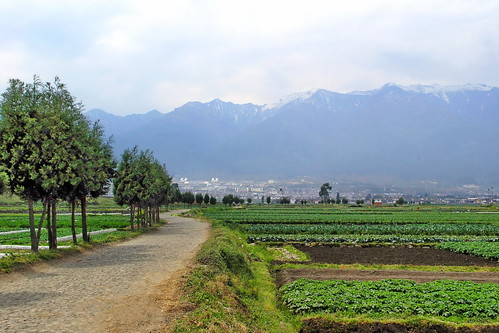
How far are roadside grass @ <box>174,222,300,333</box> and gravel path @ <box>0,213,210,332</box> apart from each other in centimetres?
100

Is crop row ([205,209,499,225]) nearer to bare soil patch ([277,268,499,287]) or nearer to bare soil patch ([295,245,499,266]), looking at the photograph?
bare soil patch ([295,245,499,266])

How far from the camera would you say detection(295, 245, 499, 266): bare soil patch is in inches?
1033

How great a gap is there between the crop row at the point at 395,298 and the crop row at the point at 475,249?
1288cm

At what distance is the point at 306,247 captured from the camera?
113 feet

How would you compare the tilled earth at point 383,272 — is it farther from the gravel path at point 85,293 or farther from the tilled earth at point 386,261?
the gravel path at point 85,293

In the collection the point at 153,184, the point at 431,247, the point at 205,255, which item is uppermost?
the point at 153,184

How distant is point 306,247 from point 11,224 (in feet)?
118

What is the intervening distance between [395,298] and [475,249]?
19.3m

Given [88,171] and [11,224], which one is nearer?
[88,171]

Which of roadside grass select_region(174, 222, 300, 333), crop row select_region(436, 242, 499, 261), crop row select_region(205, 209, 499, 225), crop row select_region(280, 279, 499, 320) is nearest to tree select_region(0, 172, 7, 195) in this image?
roadside grass select_region(174, 222, 300, 333)

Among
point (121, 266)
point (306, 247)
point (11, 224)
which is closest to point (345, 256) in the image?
point (306, 247)

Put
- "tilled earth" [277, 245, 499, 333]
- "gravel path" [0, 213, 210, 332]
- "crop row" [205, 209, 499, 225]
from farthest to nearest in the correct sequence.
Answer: "crop row" [205, 209, 499, 225], "tilled earth" [277, 245, 499, 333], "gravel path" [0, 213, 210, 332]

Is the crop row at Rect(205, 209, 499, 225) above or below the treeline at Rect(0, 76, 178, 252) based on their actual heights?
below

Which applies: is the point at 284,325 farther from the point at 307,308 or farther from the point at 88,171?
the point at 88,171
